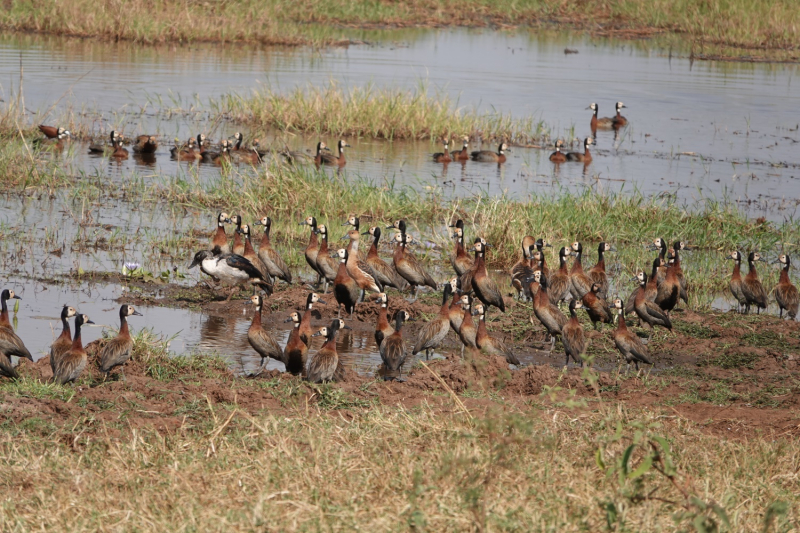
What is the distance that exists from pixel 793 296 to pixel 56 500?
9.07 meters

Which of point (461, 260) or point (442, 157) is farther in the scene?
point (442, 157)

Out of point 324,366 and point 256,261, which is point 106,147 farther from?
point 324,366

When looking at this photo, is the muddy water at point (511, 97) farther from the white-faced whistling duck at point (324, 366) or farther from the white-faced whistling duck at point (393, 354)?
the white-faced whistling duck at point (324, 366)

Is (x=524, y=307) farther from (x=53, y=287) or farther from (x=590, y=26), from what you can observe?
(x=590, y=26)

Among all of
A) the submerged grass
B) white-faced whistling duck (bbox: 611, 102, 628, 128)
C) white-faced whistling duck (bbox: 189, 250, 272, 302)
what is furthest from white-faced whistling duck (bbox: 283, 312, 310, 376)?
white-faced whistling duck (bbox: 611, 102, 628, 128)

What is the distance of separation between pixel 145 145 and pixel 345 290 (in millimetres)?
8708

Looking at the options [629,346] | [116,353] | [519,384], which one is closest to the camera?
[116,353]

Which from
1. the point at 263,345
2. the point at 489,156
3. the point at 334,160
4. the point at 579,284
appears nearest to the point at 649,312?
the point at 579,284

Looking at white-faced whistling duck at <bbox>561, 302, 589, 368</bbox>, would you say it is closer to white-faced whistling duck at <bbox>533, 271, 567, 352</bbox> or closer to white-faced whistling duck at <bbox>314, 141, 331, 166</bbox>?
white-faced whistling duck at <bbox>533, 271, 567, 352</bbox>

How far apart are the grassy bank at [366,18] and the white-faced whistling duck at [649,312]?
87.0 feet

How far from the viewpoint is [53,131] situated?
60.5 feet

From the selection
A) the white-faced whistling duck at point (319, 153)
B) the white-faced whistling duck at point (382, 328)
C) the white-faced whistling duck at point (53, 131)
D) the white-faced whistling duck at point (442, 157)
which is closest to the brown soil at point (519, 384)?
the white-faced whistling duck at point (382, 328)

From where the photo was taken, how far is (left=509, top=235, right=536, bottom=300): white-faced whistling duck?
1197 cm

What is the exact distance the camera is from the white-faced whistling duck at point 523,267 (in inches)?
471
